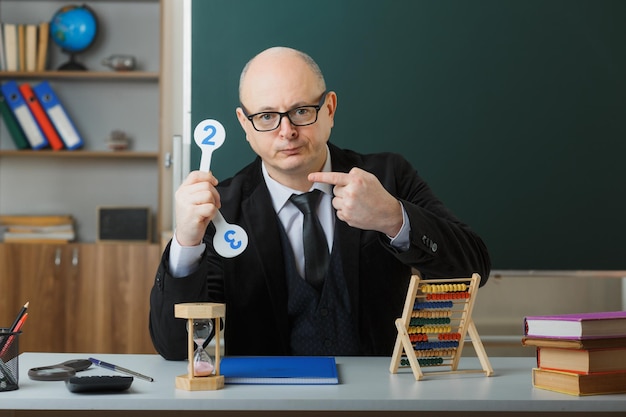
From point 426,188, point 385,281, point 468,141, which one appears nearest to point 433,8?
point 468,141

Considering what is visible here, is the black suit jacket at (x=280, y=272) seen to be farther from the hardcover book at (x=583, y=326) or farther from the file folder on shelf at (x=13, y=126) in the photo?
the file folder on shelf at (x=13, y=126)

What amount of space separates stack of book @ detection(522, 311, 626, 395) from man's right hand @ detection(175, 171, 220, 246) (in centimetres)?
71

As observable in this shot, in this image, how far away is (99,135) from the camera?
425cm

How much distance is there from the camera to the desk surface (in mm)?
1279

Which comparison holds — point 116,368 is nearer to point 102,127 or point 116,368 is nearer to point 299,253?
point 299,253

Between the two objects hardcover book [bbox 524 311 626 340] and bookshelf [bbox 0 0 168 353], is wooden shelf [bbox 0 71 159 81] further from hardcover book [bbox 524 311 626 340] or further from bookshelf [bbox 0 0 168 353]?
hardcover book [bbox 524 311 626 340]

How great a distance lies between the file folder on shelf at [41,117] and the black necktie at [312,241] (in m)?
2.25

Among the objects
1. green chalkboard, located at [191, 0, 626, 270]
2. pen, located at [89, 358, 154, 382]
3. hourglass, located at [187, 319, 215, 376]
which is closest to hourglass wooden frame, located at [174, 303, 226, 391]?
hourglass, located at [187, 319, 215, 376]

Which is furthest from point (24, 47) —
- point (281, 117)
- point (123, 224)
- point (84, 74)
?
point (281, 117)

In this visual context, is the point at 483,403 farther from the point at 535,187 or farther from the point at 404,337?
the point at 535,187

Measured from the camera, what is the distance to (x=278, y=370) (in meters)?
1.51

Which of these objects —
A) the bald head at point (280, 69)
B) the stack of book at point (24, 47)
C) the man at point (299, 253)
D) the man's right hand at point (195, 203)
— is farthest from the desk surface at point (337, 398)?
the stack of book at point (24, 47)

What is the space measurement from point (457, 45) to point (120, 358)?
200 cm

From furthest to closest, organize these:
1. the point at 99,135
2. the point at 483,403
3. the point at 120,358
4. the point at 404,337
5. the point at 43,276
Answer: the point at 99,135
the point at 43,276
the point at 120,358
the point at 404,337
the point at 483,403
